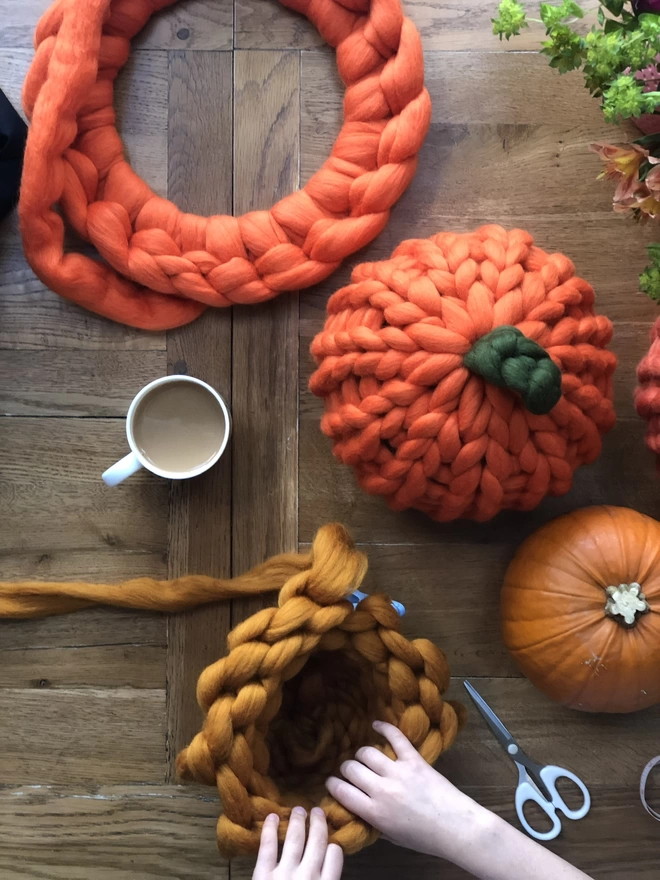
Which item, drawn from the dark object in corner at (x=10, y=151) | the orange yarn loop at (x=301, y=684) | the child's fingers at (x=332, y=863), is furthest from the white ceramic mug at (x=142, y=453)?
the child's fingers at (x=332, y=863)

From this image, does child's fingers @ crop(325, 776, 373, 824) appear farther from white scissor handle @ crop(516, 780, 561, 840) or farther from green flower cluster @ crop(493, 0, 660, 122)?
green flower cluster @ crop(493, 0, 660, 122)

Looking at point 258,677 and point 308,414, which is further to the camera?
point 308,414

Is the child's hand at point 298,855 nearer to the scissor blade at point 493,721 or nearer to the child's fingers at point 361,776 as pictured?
the child's fingers at point 361,776

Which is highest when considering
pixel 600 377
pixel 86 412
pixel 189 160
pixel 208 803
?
pixel 189 160

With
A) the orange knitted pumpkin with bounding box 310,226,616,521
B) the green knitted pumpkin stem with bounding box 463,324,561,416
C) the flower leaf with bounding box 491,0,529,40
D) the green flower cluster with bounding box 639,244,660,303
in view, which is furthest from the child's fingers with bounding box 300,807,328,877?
the flower leaf with bounding box 491,0,529,40

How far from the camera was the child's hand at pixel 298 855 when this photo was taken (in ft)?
2.02

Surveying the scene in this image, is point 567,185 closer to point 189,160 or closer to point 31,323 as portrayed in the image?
point 189,160

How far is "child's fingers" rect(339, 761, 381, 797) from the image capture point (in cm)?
65

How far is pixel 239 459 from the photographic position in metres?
0.78

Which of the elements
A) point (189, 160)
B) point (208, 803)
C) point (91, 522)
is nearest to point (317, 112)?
point (189, 160)

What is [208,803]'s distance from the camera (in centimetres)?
77

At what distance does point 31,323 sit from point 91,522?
0.23 meters

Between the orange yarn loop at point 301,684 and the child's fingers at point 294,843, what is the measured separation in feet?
0.05

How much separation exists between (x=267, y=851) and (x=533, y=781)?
308 millimetres
